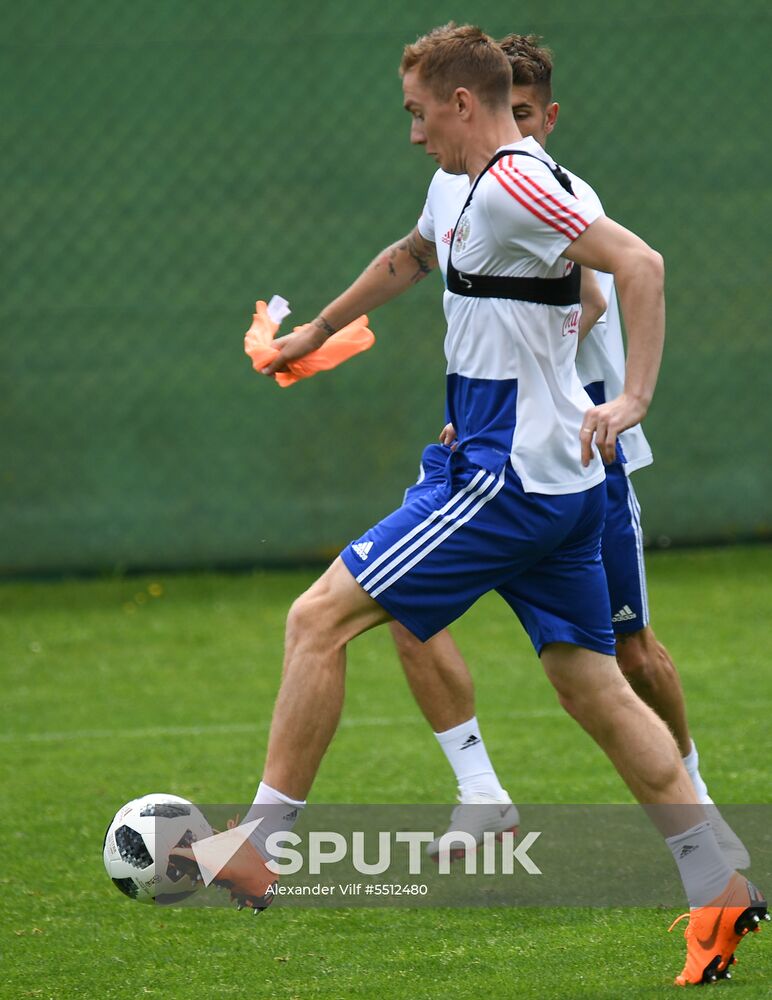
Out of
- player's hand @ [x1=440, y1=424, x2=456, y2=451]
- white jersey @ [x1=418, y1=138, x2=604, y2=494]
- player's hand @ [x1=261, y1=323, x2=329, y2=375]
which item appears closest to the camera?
white jersey @ [x1=418, y1=138, x2=604, y2=494]

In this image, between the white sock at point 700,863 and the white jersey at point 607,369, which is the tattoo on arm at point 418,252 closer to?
the white jersey at point 607,369

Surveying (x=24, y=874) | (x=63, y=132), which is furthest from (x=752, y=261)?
(x=24, y=874)

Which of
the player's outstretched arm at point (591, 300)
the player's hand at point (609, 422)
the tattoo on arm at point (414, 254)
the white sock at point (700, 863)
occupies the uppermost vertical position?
the tattoo on arm at point (414, 254)

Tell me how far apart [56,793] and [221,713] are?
132cm

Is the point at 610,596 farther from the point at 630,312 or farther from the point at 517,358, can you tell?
the point at 630,312

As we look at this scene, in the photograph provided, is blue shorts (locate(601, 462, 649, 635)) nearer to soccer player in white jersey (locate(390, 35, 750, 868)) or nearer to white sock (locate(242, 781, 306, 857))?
soccer player in white jersey (locate(390, 35, 750, 868))

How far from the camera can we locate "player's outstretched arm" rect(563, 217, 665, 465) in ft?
11.6

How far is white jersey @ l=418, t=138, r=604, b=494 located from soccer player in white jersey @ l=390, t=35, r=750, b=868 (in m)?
0.72

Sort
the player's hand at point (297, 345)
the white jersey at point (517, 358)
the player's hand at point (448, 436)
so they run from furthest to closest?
the player's hand at point (297, 345)
the player's hand at point (448, 436)
the white jersey at point (517, 358)

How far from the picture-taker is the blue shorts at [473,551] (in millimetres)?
3752

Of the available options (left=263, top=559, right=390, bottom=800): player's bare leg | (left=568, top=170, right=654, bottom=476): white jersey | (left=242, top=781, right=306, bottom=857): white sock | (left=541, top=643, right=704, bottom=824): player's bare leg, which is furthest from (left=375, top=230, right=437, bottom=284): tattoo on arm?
(left=242, top=781, right=306, bottom=857): white sock

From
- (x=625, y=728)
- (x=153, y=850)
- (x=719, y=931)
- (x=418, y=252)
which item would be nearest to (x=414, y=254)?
(x=418, y=252)

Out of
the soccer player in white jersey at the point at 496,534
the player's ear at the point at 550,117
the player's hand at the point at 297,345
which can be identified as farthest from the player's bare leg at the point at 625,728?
the player's ear at the point at 550,117

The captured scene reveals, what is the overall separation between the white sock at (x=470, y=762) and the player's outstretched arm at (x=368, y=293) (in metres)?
1.20
